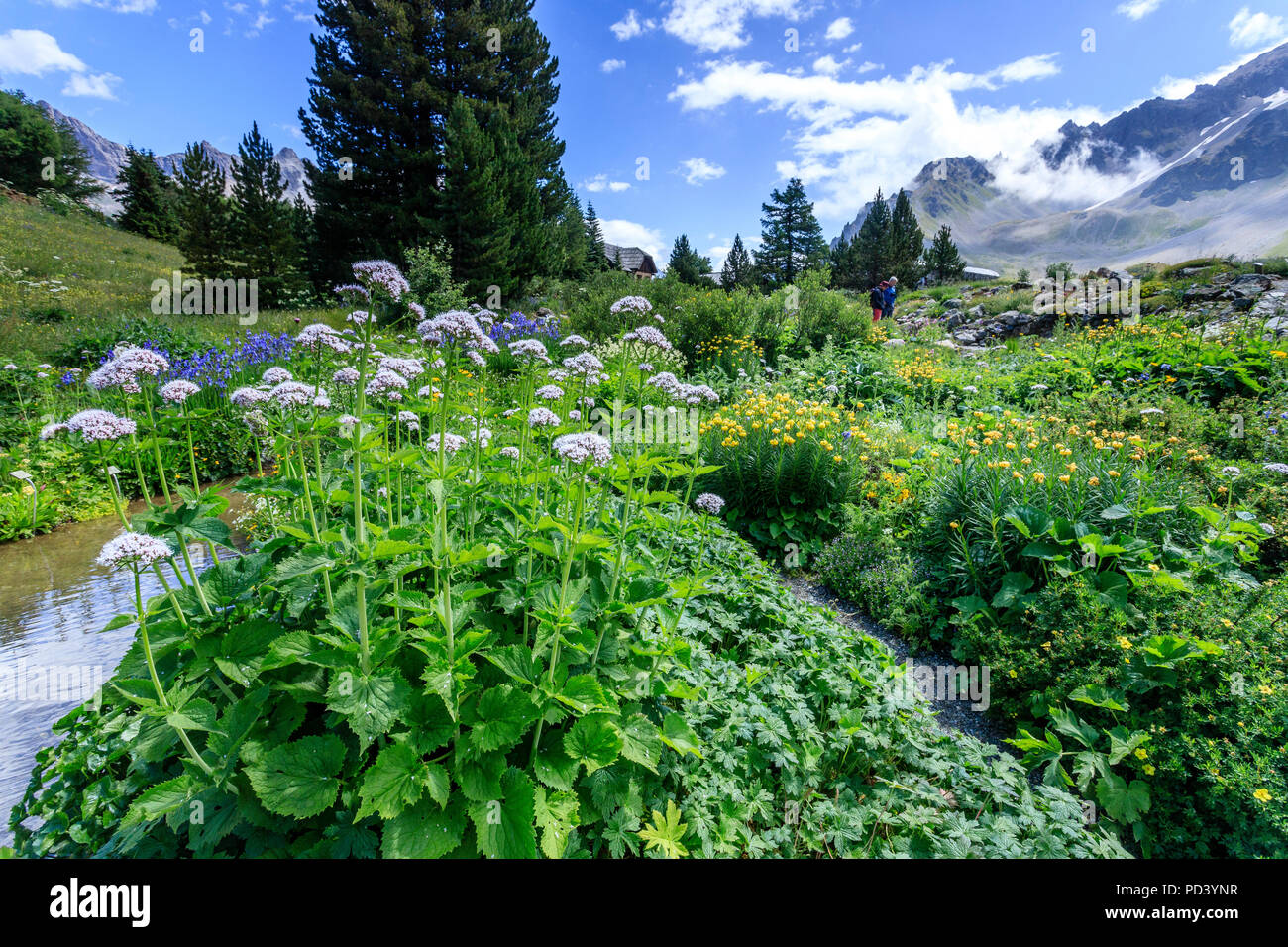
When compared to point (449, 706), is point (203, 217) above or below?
above

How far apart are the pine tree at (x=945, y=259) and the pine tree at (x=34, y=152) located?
6381cm

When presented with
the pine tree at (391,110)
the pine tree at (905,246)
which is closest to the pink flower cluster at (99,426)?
the pine tree at (391,110)

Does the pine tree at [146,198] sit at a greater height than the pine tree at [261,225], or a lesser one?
greater

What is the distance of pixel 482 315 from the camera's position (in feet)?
9.96

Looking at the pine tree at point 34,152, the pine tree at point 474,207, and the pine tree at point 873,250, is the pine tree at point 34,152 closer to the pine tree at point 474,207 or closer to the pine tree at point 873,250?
the pine tree at point 474,207

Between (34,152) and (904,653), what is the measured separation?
5844 centimetres

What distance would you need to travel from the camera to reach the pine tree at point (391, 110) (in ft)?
62.8

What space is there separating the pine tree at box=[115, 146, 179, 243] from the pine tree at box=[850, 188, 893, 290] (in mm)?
54314

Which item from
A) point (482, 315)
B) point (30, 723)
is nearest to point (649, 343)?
point (482, 315)

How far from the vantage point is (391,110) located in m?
19.7

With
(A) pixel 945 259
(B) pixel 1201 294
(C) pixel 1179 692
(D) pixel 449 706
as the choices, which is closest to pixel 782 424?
(C) pixel 1179 692

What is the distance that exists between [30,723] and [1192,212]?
218 metres

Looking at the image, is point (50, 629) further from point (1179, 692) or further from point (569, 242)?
point (569, 242)
